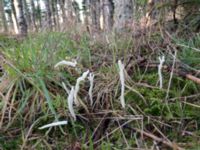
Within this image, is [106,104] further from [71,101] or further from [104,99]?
[71,101]

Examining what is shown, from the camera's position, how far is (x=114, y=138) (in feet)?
3.68

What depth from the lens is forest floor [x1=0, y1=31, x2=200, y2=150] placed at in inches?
43.7

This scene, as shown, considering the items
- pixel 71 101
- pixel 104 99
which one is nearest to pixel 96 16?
pixel 104 99

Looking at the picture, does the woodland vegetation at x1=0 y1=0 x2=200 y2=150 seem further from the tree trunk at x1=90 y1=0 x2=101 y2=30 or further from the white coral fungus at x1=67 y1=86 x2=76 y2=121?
the tree trunk at x1=90 y1=0 x2=101 y2=30

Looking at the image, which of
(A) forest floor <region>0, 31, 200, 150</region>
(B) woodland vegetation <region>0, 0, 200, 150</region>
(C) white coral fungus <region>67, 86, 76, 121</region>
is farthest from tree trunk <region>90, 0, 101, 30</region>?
(C) white coral fungus <region>67, 86, 76, 121</region>

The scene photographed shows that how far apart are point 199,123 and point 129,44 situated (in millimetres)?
674

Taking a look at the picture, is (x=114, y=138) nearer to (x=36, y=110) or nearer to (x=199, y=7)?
(x=36, y=110)

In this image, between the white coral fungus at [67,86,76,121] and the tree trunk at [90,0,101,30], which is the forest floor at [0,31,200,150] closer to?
the white coral fungus at [67,86,76,121]

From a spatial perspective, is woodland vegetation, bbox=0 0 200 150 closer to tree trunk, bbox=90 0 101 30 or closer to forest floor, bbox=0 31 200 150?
forest floor, bbox=0 31 200 150

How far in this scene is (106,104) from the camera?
128 cm

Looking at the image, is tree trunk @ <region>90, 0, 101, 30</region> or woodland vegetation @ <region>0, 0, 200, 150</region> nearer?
woodland vegetation @ <region>0, 0, 200, 150</region>

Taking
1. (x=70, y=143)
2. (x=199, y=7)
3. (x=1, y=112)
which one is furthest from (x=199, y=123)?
(x=199, y=7)

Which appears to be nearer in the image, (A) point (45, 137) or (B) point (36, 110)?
(A) point (45, 137)

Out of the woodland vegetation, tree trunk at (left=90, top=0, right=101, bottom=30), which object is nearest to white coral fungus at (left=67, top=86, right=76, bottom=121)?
the woodland vegetation
